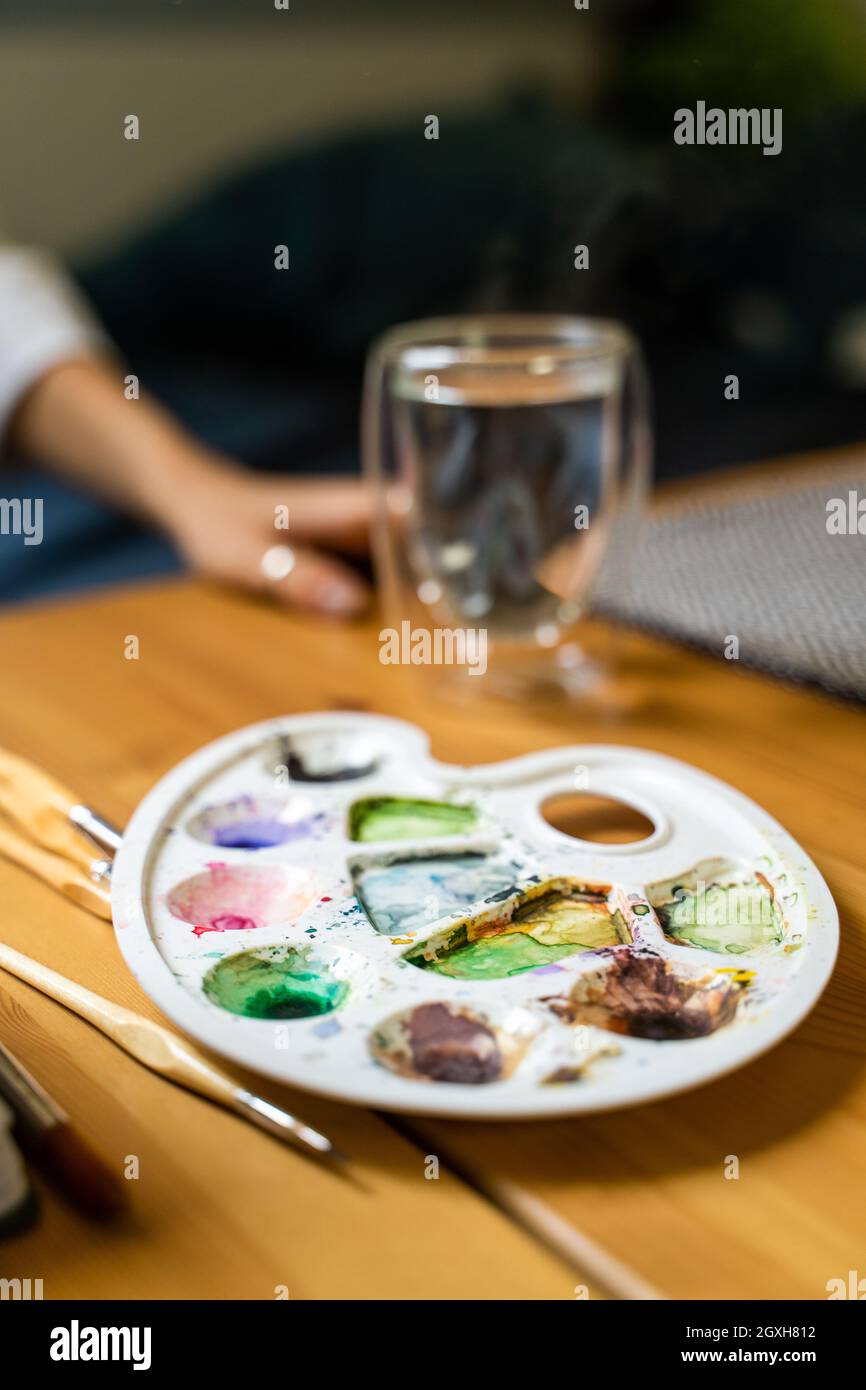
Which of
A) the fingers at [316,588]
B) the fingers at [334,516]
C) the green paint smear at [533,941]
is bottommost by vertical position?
the green paint smear at [533,941]

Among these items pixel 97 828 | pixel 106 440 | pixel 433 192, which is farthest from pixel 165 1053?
pixel 433 192

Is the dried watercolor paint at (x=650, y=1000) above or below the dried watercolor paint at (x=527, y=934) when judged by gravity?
below

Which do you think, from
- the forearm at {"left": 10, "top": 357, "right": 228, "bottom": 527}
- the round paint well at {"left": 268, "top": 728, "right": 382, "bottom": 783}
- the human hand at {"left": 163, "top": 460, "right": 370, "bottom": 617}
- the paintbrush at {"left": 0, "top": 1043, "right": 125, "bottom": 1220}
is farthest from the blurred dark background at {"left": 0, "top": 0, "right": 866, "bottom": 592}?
the paintbrush at {"left": 0, "top": 1043, "right": 125, "bottom": 1220}

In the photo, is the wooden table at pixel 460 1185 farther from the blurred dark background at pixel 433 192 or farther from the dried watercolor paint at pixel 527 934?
the blurred dark background at pixel 433 192

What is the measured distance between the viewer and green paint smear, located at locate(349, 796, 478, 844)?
43cm

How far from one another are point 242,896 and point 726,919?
149 millimetres

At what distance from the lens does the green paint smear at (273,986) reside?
0.34 meters

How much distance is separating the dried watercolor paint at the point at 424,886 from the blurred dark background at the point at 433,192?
26.9 inches

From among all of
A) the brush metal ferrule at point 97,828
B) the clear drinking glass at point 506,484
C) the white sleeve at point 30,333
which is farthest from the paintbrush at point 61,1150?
the white sleeve at point 30,333

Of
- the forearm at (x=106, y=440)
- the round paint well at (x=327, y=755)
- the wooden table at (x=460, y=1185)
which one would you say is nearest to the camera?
the wooden table at (x=460, y=1185)

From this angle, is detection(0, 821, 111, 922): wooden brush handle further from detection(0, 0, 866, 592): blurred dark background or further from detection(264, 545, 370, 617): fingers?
detection(0, 0, 866, 592): blurred dark background

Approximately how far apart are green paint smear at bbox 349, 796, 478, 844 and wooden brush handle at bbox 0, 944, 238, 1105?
0.35 ft
